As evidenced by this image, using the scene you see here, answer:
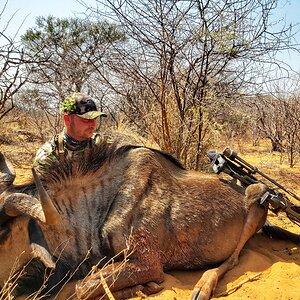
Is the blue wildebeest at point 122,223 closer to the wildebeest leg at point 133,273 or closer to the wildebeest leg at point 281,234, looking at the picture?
the wildebeest leg at point 133,273

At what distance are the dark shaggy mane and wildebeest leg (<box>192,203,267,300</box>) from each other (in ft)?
4.14

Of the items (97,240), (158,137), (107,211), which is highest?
(158,137)

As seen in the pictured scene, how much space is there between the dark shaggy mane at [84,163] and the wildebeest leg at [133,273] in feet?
2.31

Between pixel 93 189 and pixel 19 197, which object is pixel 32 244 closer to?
pixel 19 197

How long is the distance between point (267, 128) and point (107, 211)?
9.81m

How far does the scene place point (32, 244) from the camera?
3119mm

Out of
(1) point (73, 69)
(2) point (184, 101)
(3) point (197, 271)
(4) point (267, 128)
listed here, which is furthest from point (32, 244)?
(4) point (267, 128)

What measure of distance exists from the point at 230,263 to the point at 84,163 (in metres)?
1.56

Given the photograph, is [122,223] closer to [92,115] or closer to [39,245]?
[39,245]

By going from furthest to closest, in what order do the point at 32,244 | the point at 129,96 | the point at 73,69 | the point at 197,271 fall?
the point at 73,69
the point at 129,96
the point at 197,271
the point at 32,244

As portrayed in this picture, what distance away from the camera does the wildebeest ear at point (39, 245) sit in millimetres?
2939

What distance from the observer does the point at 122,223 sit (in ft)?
11.5

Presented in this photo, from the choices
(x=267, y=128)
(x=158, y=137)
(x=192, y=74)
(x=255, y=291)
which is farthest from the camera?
(x=267, y=128)

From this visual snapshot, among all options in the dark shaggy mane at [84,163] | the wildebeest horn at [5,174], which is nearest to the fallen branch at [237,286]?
the dark shaggy mane at [84,163]
